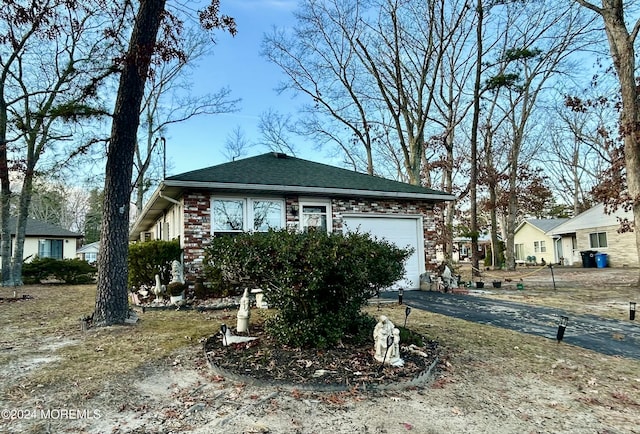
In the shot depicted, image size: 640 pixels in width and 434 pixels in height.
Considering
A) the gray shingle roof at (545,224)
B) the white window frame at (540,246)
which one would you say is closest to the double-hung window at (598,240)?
the gray shingle roof at (545,224)

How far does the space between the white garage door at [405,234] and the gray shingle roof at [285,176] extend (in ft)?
2.81

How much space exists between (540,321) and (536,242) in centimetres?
2783

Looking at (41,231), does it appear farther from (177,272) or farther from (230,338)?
(230,338)

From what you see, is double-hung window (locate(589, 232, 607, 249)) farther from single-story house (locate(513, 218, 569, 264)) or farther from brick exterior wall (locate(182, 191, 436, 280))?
brick exterior wall (locate(182, 191, 436, 280))

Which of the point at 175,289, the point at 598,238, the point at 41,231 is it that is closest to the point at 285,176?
the point at 175,289

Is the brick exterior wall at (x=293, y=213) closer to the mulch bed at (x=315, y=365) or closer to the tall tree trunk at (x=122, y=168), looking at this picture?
the tall tree trunk at (x=122, y=168)

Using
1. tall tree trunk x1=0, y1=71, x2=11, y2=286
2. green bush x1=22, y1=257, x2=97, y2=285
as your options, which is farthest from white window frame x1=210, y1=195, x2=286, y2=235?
green bush x1=22, y1=257, x2=97, y2=285

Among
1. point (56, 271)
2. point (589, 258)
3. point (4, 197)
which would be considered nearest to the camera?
point (4, 197)

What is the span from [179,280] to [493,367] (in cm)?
639

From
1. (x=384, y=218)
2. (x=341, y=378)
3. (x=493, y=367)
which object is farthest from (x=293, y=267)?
(x=384, y=218)

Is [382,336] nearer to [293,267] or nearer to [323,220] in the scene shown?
[293,267]

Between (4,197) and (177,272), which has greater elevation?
(4,197)

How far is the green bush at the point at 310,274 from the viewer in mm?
3777

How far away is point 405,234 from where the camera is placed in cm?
1067
